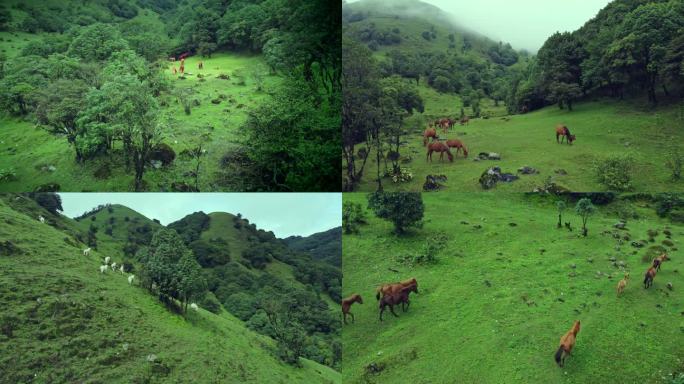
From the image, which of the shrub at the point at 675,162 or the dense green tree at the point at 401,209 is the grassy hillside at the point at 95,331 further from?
the shrub at the point at 675,162

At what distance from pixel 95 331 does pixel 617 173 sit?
812 inches

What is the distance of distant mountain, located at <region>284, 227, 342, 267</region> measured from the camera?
70.0ft

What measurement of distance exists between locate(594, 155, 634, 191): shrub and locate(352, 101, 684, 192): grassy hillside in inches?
13.5

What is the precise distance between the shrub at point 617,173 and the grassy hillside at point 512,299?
2.74 feet

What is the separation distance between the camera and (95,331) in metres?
15.8

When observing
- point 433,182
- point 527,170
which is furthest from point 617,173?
point 433,182

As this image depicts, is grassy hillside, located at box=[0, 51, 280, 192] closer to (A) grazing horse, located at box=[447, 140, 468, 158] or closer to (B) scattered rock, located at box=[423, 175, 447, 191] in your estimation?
(B) scattered rock, located at box=[423, 175, 447, 191]

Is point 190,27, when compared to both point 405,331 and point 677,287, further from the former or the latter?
point 677,287

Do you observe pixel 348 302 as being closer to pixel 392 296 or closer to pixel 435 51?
pixel 392 296

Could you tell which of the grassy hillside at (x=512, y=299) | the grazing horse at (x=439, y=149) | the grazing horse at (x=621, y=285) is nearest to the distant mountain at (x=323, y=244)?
the grassy hillside at (x=512, y=299)

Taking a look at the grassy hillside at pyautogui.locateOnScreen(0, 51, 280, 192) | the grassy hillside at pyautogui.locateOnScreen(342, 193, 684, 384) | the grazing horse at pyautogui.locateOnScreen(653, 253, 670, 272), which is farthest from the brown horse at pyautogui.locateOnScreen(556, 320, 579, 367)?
the grassy hillside at pyautogui.locateOnScreen(0, 51, 280, 192)

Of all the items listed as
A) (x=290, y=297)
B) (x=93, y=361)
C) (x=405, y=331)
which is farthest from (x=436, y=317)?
(x=93, y=361)

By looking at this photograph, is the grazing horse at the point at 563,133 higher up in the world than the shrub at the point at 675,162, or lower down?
higher up

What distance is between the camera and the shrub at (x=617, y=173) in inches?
838
